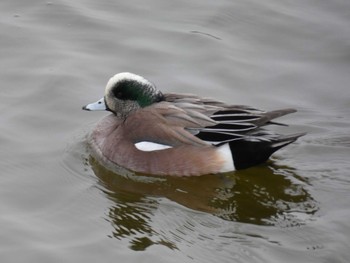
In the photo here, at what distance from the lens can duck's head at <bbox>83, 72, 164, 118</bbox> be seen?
7741 mm

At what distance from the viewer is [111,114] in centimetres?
807

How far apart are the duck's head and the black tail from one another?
0.86 metres

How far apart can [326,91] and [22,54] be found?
3.22 m

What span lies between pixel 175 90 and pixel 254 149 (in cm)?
169

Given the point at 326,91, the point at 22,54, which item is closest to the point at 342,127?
the point at 326,91

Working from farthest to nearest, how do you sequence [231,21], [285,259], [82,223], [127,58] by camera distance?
[231,21] → [127,58] → [82,223] → [285,259]

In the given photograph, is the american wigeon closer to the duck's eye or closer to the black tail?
the black tail

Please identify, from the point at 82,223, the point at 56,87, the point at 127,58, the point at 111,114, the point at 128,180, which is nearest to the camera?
the point at 82,223

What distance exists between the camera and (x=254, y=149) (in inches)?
291

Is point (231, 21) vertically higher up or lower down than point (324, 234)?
higher up

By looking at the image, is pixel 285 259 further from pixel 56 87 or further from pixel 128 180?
pixel 56 87

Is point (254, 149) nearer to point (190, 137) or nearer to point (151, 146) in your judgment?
point (190, 137)

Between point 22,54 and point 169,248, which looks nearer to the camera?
point 169,248

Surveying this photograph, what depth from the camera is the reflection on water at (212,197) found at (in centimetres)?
668
